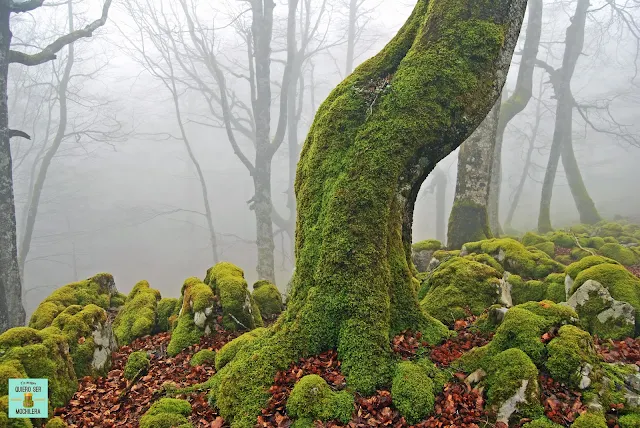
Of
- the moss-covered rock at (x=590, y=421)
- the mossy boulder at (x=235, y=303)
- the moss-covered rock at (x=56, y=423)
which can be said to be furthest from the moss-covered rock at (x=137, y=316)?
the moss-covered rock at (x=590, y=421)

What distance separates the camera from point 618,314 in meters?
4.86

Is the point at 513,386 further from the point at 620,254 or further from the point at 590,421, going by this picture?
the point at 620,254

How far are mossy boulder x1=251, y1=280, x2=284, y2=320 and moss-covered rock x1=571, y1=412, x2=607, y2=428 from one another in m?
5.37

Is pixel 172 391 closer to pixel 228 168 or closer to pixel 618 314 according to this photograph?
pixel 618 314

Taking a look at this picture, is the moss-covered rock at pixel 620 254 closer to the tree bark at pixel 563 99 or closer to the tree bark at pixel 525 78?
the tree bark at pixel 525 78

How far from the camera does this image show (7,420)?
361 centimetres

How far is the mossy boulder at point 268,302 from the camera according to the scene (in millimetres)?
7559

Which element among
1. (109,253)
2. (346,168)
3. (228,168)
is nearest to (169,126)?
(228,168)

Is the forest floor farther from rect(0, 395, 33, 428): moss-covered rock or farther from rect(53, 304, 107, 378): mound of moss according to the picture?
A: rect(0, 395, 33, 428): moss-covered rock

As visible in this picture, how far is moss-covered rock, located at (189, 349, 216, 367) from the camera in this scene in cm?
520

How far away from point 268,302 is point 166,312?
194 centimetres

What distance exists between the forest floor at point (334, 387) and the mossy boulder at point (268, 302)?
1.89 m

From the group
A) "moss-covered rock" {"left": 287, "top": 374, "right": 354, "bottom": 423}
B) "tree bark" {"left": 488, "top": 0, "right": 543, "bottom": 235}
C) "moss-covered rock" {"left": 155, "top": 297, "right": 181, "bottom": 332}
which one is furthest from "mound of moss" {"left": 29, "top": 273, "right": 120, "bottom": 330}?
"tree bark" {"left": 488, "top": 0, "right": 543, "bottom": 235}

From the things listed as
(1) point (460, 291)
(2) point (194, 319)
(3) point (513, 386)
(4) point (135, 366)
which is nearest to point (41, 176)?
(2) point (194, 319)
